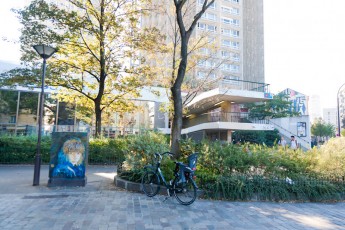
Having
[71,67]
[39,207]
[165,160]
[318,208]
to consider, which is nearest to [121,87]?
[71,67]

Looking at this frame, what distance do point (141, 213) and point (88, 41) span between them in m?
12.3

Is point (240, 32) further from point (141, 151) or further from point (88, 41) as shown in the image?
point (141, 151)

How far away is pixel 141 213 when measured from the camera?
4.87m

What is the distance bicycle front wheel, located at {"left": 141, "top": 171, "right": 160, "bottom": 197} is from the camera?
6.18 meters

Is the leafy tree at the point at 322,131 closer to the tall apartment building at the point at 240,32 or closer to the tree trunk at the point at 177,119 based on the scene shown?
the tall apartment building at the point at 240,32

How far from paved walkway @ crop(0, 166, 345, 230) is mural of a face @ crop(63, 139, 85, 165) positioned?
3.17 ft

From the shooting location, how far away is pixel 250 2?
2240 inches

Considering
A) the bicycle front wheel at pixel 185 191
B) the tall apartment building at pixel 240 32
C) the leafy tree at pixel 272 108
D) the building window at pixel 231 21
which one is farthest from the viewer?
the building window at pixel 231 21

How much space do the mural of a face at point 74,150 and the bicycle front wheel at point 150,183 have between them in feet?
7.07

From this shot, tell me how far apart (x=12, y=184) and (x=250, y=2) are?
61.7 m

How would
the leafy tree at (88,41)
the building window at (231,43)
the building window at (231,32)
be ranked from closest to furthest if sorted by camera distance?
the leafy tree at (88,41), the building window at (231,43), the building window at (231,32)

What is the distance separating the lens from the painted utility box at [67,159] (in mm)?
7113


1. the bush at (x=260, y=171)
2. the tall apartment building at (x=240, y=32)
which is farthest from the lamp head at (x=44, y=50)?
the tall apartment building at (x=240, y=32)

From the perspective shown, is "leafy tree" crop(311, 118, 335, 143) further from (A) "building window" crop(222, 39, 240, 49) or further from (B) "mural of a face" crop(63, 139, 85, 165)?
(B) "mural of a face" crop(63, 139, 85, 165)
